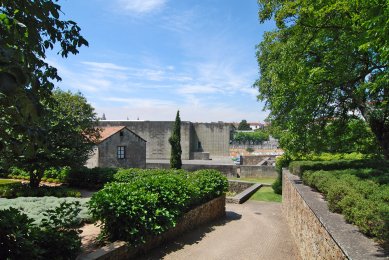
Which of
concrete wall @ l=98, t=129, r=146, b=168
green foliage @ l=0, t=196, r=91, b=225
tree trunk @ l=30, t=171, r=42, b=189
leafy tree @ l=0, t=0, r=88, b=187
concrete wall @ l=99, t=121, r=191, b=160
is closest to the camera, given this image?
leafy tree @ l=0, t=0, r=88, b=187

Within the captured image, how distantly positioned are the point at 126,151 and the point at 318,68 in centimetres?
2226

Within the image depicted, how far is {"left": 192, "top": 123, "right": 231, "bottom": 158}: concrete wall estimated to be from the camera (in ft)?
151

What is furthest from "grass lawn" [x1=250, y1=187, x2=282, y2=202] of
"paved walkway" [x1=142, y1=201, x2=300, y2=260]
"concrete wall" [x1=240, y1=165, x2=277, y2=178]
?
"concrete wall" [x1=240, y1=165, x2=277, y2=178]

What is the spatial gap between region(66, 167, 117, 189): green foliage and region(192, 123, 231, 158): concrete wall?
2737 cm

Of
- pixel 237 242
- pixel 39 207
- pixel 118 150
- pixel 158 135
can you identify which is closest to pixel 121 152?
pixel 118 150

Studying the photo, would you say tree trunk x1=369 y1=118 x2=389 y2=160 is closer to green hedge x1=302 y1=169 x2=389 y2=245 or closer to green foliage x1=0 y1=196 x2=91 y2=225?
green hedge x1=302 y1=169 x2=389 y2=245

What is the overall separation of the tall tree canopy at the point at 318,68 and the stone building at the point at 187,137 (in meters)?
31.6

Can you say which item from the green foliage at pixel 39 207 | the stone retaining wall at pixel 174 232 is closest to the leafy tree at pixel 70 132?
the green foliage at pixel 39 207

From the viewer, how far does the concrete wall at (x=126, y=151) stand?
26.5 m

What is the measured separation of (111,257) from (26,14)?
4.79 meters

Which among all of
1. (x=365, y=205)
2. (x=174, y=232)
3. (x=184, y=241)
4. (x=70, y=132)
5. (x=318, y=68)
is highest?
(x=318, y=68)

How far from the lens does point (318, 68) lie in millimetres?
8680

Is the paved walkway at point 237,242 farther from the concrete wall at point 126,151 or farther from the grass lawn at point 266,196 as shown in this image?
the concrete wall at point 126,151

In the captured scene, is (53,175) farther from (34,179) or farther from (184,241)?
(184,241)
